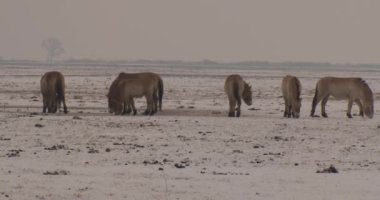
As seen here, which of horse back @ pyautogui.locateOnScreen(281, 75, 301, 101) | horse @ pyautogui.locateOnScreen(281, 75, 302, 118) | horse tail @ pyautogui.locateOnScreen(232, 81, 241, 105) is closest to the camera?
horse @ pyautogui.locateOnScreen(281, 75, 302, 118)

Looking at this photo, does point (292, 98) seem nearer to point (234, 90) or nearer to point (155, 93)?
point (234, 90)

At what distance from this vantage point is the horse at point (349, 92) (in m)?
26.5

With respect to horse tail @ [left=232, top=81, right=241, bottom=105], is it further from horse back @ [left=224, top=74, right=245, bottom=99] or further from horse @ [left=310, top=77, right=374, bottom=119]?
horse @ [left=310, top=77, right=374, bottom=119]

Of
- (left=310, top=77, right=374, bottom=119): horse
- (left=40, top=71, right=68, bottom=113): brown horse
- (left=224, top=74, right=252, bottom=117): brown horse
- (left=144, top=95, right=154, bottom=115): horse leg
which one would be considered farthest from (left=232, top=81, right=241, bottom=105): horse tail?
(left=40, top=71, right=68, bottom=113): brown horse

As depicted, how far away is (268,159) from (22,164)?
14.6ft

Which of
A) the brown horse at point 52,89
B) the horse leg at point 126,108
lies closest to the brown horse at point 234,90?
the horse leg at point 126,108

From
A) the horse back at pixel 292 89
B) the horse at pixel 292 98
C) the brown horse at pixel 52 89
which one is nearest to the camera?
the horse at pixel 292 98

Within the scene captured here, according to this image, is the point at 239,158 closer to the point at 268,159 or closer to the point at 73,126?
the point at 268,159

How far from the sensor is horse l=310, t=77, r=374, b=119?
2648 centimetres

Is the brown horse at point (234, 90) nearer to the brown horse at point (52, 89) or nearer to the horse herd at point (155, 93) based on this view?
the horse herd at point (155, 93)

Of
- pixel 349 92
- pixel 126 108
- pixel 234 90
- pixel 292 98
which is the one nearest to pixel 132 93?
pixel 126 108

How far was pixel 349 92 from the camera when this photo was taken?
26969mm

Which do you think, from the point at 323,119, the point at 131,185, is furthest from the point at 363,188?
the point at 323,119

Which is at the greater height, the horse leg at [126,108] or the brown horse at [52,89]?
the brown horse at [52,89]
